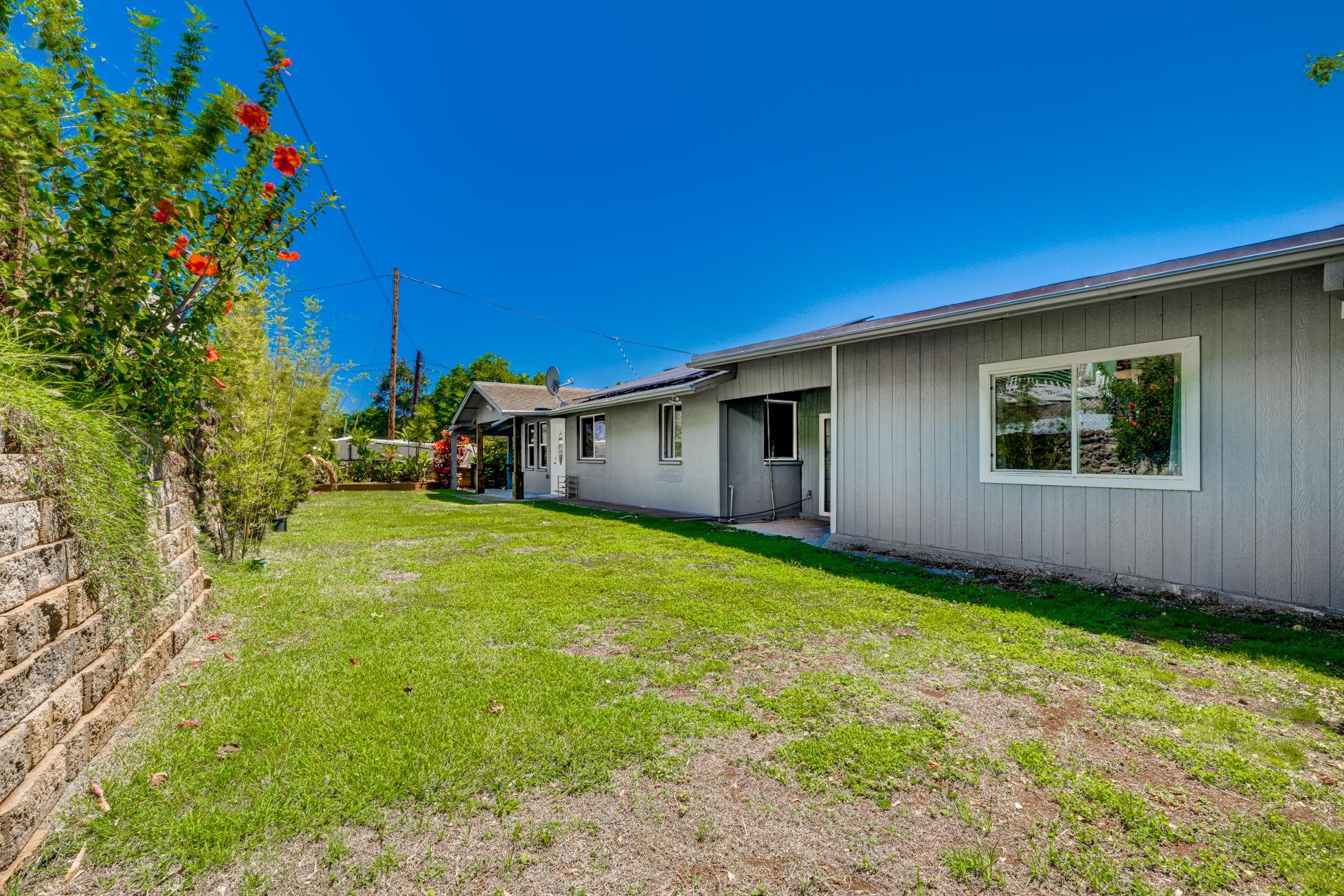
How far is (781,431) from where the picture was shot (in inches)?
435

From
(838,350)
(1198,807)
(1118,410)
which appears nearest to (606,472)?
(838,350)

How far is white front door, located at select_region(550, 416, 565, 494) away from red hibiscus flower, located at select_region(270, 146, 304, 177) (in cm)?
1332

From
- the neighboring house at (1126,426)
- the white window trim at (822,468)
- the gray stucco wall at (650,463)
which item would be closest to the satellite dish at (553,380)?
the gray stucco wall at (650,463)

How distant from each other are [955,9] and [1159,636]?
12.2 m

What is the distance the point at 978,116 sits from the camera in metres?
13.2

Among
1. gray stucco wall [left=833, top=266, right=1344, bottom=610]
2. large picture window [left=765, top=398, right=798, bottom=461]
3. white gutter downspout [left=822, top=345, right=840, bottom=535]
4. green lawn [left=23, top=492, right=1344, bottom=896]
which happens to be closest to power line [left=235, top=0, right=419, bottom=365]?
green lawn [left=23, top=492, right=1344, bottom=896]

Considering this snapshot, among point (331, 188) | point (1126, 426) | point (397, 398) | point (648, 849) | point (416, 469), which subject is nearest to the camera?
point (648, 849)

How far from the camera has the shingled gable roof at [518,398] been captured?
16.1m

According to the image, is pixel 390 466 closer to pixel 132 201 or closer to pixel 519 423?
pixel 519 423

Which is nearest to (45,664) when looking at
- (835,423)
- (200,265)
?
(200,265)

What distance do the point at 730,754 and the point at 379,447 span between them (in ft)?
91.2

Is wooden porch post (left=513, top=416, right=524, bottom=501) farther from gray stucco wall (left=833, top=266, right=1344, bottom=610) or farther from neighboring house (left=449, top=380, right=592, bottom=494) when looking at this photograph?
gray stucco wall (left=833, top=266, right=1344, bottom=610)

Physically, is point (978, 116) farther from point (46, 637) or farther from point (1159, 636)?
point (46, 637)

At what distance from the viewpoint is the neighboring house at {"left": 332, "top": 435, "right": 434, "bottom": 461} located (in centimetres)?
1961
